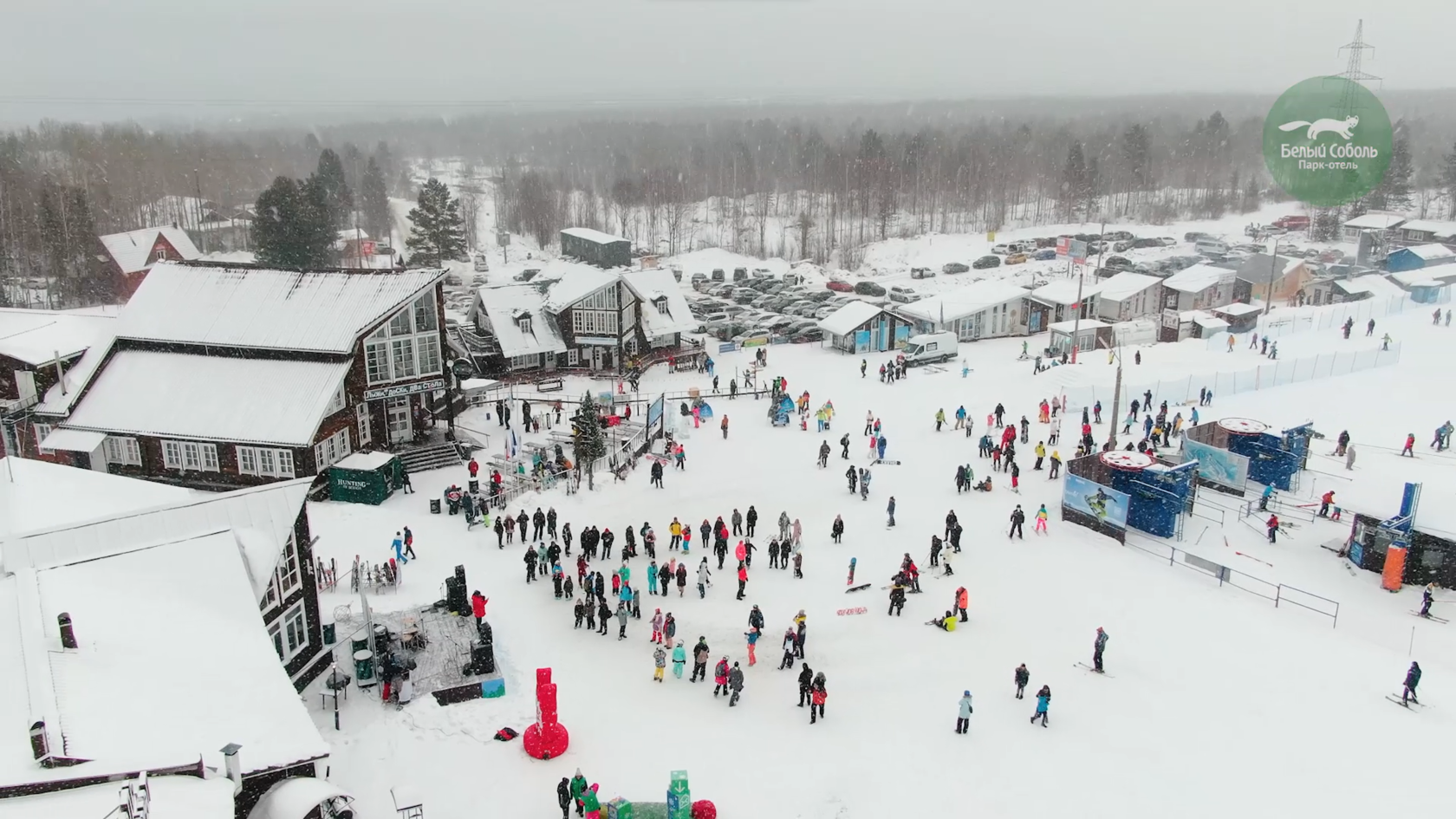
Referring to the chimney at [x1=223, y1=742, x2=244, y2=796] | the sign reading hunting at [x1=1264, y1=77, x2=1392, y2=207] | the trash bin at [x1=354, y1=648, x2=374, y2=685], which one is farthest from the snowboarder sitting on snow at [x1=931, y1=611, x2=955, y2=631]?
the sign reading hunting at [x1=1264, y1=77, x2=1392, y2=207]

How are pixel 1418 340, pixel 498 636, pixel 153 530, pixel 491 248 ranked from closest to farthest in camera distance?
pixel 153 530 < pixel 498 636 < pixel 1418 340 < pixel 491 248

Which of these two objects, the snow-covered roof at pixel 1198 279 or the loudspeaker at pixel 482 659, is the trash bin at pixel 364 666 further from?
the snow-covered roof at pixel 1198 279

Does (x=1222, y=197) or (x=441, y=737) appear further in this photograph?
(x=1222, y=197)

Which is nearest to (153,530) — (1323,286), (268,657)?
(268,657)

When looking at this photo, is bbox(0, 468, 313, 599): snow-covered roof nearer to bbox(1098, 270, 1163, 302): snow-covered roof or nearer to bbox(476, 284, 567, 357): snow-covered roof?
bbox(476, 284, 567, 357): snow-covered roof

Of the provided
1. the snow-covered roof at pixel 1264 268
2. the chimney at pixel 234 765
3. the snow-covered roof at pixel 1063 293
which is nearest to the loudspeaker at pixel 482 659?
the chimney at pixel 234 765

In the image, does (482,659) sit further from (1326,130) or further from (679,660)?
(1326,130)

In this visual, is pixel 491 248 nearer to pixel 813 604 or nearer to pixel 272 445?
pixel 272 445
